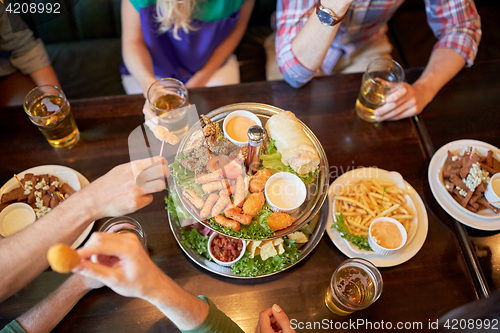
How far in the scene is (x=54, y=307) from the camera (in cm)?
130

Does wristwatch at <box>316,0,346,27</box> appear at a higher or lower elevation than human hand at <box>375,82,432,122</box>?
higher

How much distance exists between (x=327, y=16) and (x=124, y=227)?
1446 mm

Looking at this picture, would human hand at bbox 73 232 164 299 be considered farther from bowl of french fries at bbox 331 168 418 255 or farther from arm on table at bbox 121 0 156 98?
arm on table at bbox 121 0 156 98

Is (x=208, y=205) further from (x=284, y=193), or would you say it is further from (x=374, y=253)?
(x=374, y=253)

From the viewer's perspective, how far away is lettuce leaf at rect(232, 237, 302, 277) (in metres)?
1.43

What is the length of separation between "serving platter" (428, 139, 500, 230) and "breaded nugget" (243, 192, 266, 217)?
94cm

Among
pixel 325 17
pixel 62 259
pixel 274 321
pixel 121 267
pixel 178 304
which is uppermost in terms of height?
pixel 325 17

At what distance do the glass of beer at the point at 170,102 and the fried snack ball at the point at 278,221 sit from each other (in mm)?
702

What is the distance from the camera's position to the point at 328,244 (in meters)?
1.55

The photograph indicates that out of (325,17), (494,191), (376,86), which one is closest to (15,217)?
(325,17)

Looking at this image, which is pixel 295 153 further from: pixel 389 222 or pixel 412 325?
pixel 412 325

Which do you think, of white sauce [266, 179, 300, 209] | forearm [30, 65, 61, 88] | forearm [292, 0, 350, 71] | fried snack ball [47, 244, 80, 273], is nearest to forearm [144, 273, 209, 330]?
fried snack ball [47, 244, 80, 273]

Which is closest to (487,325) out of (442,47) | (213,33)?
(442,47)

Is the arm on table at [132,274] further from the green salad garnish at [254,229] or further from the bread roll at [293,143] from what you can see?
the bread roll at [293,143]
